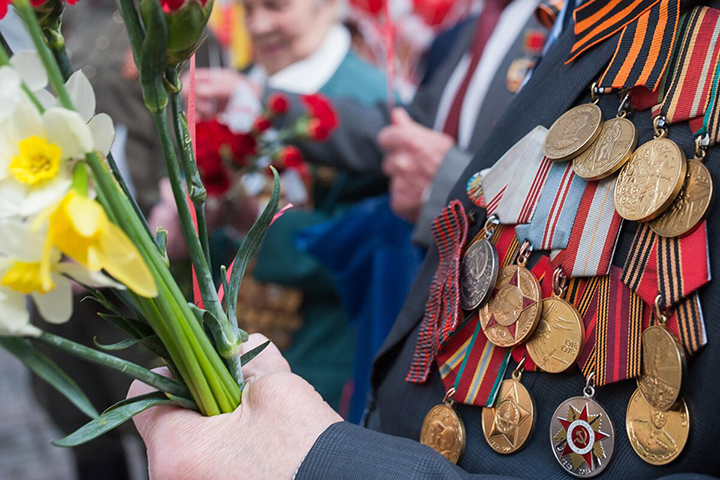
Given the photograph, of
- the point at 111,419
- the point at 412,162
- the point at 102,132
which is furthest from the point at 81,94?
the point at 412,162

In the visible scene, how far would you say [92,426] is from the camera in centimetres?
59

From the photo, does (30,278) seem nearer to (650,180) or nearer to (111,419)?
(111,419)

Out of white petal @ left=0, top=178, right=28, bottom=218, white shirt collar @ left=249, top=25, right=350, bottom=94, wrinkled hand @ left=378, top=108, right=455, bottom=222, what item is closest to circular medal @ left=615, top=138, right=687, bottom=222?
white petal @ left=0, top=178, right=28, bottom=218

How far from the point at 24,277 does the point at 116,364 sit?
0.39 ft

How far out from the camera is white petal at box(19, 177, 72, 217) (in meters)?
0.48

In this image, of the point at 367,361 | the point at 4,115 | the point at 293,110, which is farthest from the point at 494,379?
the point at 293,110

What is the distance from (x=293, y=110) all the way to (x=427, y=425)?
128 centimetres

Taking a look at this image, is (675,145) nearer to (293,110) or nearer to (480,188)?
(480,188)

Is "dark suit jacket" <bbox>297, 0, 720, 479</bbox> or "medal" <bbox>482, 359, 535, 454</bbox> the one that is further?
"medal" <bbox>482, 359, 535, 454</bbox>

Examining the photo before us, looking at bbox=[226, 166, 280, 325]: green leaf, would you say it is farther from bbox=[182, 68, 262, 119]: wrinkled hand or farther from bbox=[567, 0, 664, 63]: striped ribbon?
bbox=[182, 68, 262, 119]: wrinkled hand

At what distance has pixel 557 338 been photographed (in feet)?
2.08

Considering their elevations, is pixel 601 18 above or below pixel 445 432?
above

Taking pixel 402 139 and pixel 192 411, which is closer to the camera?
pixel 192 411

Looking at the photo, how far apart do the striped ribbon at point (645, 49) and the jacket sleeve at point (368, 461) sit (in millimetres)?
342
